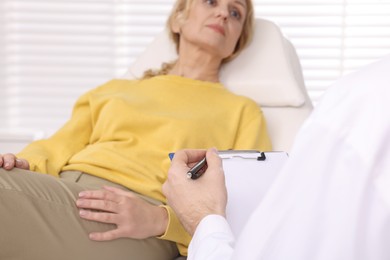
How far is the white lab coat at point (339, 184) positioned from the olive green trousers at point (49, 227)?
2.93 feet

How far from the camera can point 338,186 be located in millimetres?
582

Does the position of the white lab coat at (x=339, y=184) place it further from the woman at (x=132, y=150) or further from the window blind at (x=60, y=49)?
the window blind at (x=60, y=49)

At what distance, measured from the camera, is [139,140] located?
200 centimetres

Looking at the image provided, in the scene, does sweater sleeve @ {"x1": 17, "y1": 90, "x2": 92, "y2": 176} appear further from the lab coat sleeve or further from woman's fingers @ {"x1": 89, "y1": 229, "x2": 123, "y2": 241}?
the lab coat sleeve

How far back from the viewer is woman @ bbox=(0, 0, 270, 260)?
1490 millimetres

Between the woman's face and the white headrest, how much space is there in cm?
6

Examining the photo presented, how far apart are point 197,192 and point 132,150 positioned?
87 cm

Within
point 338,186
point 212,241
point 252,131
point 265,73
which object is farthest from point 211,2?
point 338,186

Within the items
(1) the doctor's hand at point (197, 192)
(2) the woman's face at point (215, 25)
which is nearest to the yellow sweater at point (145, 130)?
(2) the woman's face at point (215, 25)

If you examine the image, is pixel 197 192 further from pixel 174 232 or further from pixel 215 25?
pixel 215 25

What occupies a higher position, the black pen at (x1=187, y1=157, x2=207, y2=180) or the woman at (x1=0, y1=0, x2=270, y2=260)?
the black pen at (x1=187, y1=157, x2=207, y2=180)

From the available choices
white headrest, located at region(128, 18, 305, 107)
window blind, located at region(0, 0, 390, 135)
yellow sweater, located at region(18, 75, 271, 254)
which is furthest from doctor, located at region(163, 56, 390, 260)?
window blind, located at region(0, 0, 390, 135)

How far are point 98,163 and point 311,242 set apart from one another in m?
1.34

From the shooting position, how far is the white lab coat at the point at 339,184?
0.57 metres
